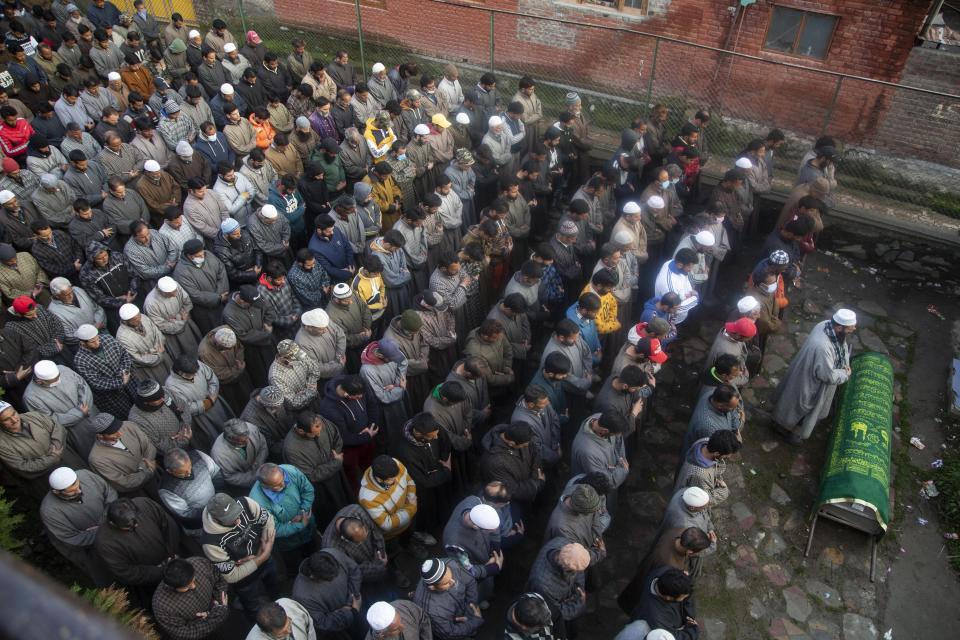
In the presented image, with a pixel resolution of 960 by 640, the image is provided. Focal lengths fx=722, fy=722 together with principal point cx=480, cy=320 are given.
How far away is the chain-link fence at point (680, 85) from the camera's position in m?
10.9

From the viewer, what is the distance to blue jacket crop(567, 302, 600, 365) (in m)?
7.46

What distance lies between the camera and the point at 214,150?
10.4 m

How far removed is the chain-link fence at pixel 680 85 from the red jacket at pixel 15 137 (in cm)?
612

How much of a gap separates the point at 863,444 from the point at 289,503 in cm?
552

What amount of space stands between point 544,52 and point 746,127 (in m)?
3.94

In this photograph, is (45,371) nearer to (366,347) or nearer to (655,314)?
(366,347)

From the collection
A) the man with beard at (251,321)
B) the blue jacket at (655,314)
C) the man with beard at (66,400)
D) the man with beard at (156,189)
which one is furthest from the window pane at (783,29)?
the man with beard at (66,400)

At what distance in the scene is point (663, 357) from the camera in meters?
7.00

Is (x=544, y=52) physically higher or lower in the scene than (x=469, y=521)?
higher

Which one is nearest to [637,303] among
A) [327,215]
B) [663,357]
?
[663,357]

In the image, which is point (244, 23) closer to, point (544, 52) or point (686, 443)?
point (544, 52)

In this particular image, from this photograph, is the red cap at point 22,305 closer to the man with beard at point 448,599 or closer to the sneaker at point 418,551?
the sneaker at point 418,551

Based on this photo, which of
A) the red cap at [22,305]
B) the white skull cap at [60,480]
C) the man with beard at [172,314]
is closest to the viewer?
the white skull cap at [60,480]

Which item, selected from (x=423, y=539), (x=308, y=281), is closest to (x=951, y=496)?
(x=423, y=539)
